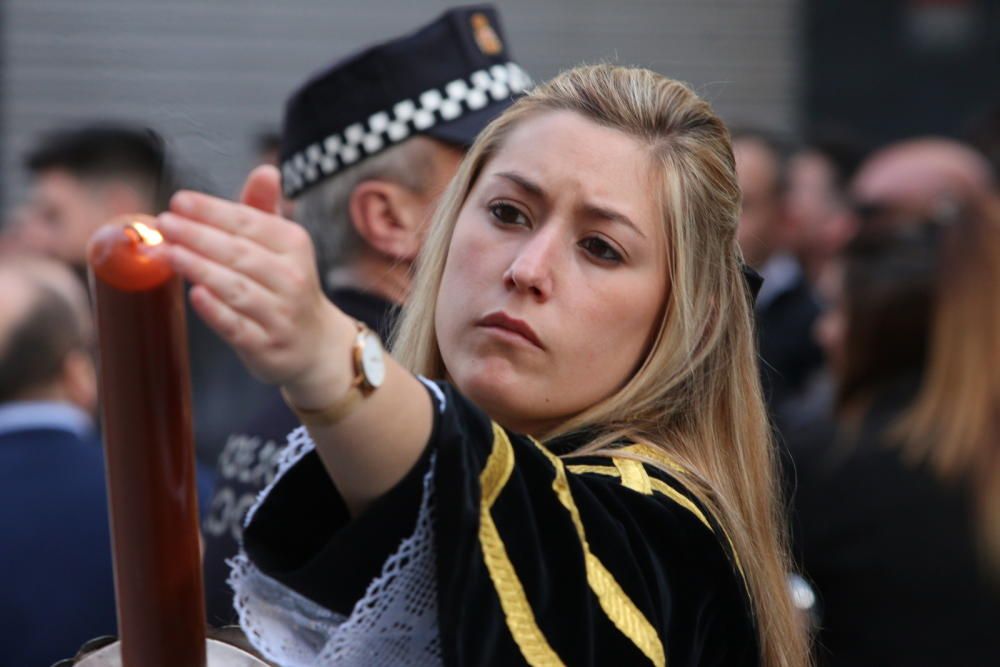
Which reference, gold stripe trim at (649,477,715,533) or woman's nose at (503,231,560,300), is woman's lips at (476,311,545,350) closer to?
woman's nose at (503,231,560,300)

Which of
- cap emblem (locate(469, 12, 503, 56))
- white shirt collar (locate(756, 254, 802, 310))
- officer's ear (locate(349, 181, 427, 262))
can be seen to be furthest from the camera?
white shirt collar (locate(756, 254, 802, 310))

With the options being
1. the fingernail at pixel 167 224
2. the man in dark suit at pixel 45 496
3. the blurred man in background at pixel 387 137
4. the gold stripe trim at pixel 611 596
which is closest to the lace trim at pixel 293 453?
the gold stripe trim at pixel 611 596

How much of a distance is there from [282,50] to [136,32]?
91 centimetres

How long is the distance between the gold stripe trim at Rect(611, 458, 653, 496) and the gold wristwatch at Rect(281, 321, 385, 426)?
445 millimetres

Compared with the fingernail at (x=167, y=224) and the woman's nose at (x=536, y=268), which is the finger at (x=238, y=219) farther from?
the woman's nose at (x=536, y=268)

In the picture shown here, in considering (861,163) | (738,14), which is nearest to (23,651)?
(861,163)

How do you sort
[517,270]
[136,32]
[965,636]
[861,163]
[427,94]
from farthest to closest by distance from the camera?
[136,32]
[861,163]
[965,636]
[427,94]
[517,270]

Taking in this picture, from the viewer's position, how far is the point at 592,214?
202cm

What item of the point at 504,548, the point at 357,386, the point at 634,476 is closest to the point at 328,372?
the point at 357,386

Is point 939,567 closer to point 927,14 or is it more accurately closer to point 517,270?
point 517,270

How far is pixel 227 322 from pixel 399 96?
2097mm

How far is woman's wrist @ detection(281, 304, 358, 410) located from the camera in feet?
4.61

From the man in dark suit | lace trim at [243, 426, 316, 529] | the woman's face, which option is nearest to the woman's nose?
the woman's face

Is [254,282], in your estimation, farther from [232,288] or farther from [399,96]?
[399,96]
